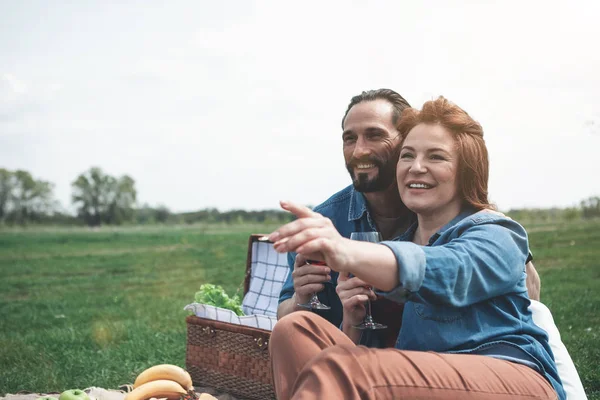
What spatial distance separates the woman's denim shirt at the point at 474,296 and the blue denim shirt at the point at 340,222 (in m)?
1.07

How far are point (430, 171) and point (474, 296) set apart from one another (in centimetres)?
59

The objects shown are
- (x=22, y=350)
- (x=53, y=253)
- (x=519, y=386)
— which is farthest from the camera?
(x=53, y=253)

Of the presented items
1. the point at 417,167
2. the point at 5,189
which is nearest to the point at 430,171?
the point at 417,167

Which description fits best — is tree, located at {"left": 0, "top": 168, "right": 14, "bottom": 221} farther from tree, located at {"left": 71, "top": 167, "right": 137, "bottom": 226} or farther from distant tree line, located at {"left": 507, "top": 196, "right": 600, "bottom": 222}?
distant tree line, located at {"left": 507, "top": 196, "right": 600, "bottom": 222}

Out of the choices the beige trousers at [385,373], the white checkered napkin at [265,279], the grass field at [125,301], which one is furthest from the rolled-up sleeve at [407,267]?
the white checkered napkin at [265,279]

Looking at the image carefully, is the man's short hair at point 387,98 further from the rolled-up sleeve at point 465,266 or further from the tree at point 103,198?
the tree at point 103,198

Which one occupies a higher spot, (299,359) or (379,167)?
(379,167)

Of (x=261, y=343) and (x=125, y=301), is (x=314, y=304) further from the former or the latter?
(x=125, y=301)

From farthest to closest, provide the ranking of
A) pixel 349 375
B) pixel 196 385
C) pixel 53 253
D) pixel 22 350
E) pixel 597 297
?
pixel 53 253 < pixel 597 297 < pixel 22 350 < pixel 196 385 < pixel 349 375

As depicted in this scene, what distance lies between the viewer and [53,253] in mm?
18453

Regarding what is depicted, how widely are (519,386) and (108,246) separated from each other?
20305 mm

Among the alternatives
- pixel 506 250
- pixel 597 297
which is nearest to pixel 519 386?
pixel 506 250

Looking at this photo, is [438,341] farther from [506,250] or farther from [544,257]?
[544,257]

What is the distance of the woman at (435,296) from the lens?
5.89ft
